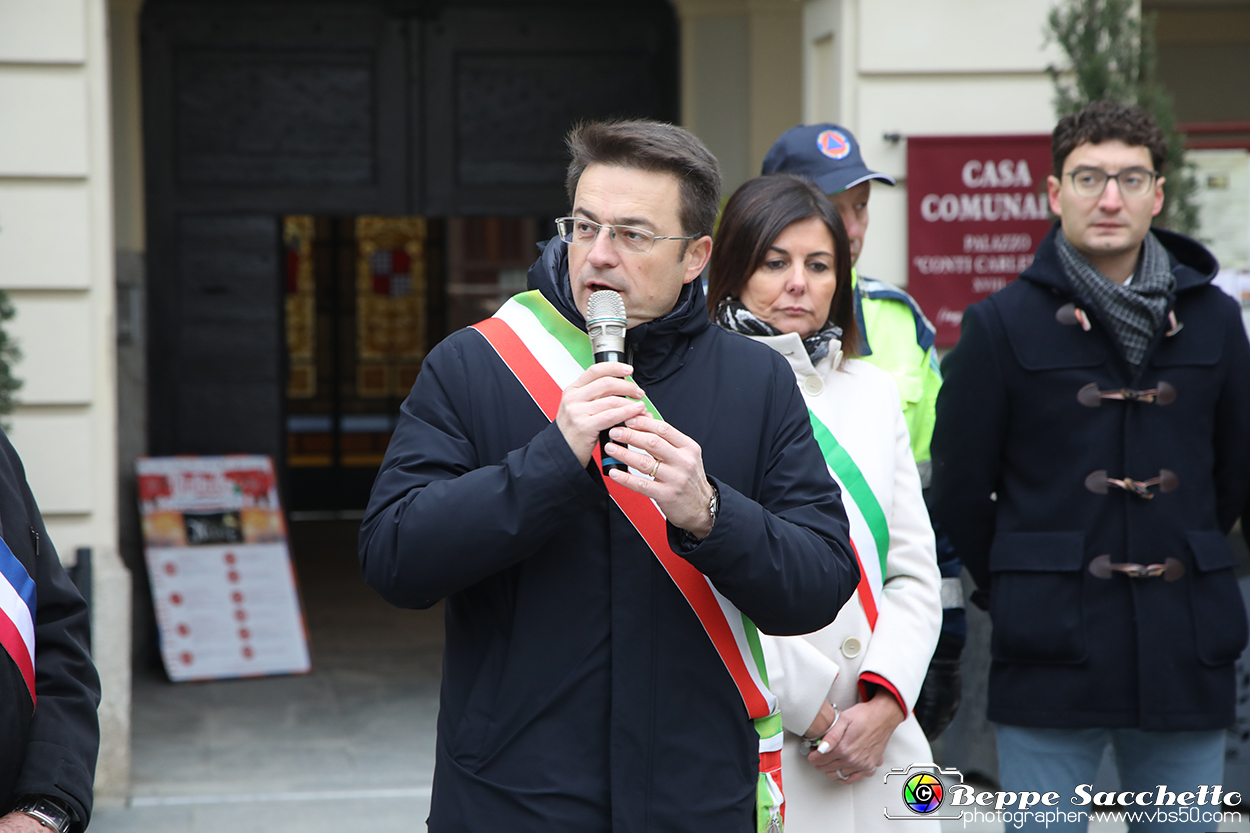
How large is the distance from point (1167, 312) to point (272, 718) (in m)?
4.61

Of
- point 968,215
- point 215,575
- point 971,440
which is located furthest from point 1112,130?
point 215,575

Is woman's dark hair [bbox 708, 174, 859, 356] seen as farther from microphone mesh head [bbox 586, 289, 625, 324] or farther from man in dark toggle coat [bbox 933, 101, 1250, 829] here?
microphone mesh head [bbox 586, 289, 625, 324]

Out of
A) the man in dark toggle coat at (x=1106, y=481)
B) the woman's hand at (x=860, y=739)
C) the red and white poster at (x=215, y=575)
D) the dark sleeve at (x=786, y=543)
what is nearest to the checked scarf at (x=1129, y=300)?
the man in dark toggle coat at (x=1106, y=481)

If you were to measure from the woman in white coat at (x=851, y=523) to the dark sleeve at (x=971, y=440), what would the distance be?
0.40 m

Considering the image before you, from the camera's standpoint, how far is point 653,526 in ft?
6.37

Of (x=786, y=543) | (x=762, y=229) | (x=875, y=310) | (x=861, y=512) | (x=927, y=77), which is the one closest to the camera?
(x=786, y=543)

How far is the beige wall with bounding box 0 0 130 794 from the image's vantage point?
16.0 feet

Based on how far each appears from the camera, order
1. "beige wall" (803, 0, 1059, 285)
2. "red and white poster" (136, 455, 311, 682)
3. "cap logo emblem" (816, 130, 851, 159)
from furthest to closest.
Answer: "red and white poster" (136, 455, 311, 682), "beige wall" (803, 0, 1059, 285), "cap logo emblem" (816, 130, 851, 159)

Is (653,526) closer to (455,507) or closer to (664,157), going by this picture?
(455,507)

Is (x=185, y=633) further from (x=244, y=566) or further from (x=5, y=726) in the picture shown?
(x=5, y=726)

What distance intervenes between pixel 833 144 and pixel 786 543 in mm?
1728

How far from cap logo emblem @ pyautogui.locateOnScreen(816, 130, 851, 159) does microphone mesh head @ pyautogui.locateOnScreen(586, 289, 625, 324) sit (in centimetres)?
159

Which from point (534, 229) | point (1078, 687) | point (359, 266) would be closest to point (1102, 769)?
point (1078, 687)

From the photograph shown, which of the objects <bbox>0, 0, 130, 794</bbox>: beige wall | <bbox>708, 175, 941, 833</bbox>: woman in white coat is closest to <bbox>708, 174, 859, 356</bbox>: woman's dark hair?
<bbox>708, 175, 941, 833</bbox>: woman in white coat
